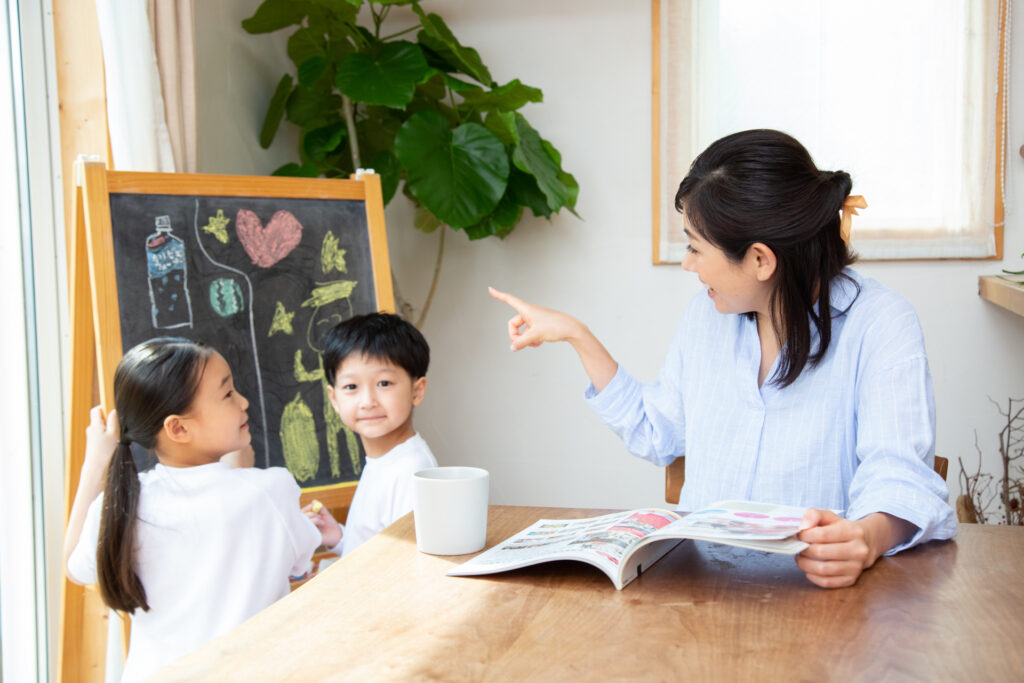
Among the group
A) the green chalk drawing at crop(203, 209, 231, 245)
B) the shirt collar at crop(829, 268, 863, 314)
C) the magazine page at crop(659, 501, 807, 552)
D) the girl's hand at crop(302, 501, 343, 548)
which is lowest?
the girl's hand at crop(302, 501, 343, 548)

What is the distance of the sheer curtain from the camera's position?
1.87m

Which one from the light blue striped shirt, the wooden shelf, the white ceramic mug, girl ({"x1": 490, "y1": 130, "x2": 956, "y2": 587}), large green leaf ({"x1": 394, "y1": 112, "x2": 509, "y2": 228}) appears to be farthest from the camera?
large green leaf ({"x1": 394, "y1": 112, "x2": 509, "y2": 228})

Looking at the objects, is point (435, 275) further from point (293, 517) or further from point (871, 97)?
point (293, 517)

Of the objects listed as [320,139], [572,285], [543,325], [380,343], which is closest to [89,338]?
[380,343]

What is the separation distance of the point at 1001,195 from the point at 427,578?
2.39m

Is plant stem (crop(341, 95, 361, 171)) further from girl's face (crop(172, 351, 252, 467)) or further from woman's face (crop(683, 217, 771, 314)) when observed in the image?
woman's face (crop(683, 217, 771, 314))

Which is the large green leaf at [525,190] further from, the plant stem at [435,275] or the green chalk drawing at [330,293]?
the green chalk drawing at [330,293]

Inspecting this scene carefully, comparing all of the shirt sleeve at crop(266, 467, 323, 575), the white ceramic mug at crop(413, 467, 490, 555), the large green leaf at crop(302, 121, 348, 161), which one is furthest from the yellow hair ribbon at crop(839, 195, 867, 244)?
the large green leaf at crop(302, 121, 348, 161)

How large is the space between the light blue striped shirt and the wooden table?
12 cm

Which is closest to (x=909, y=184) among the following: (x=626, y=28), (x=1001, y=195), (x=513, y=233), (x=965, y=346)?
(x=1001, y=195)

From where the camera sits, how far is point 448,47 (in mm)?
2613

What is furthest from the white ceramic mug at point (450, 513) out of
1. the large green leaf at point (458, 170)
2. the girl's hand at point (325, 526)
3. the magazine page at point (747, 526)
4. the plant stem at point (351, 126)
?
the plant stem at point (351, 126)

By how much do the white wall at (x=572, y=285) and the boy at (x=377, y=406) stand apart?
1.17m

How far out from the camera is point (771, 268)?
51.0 inches
